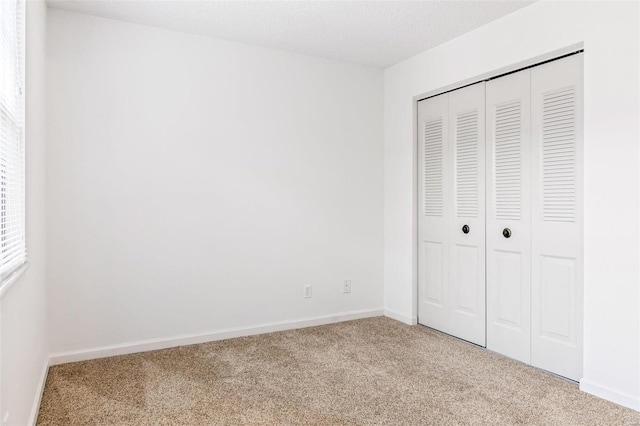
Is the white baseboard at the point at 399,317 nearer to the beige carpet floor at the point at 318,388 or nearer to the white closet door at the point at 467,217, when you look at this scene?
the white closet door at the point at 467,217

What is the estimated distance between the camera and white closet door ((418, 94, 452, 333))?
3.65m

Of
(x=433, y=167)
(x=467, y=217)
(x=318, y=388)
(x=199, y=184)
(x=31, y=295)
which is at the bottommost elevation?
(x=318, y=388)

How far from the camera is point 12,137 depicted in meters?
1.78

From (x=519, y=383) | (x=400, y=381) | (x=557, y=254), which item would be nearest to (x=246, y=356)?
(x=400, y=381)

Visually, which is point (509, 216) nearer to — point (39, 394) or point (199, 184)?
point (199, 184)

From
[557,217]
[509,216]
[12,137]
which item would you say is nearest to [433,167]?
[509,216]

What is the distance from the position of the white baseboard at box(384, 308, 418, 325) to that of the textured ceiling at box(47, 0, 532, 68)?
2.37 meters

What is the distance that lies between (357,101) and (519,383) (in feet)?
8.88

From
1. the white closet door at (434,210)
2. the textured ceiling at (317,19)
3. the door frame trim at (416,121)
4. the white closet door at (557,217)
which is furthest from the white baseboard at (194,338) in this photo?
the textured ceiling at (317,19)

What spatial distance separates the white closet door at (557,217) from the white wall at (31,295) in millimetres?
2906

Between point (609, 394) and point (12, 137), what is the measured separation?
323cm

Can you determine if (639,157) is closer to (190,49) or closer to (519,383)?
(519,383)

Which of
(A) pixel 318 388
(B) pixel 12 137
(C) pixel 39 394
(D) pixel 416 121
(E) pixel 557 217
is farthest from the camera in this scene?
(D) pixel 416 121

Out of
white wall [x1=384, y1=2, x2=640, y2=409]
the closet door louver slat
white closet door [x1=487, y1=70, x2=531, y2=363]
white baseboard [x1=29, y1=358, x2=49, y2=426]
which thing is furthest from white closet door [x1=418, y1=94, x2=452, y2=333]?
white baseboard [x1=29, y1=358, x2=49, y2=426]
